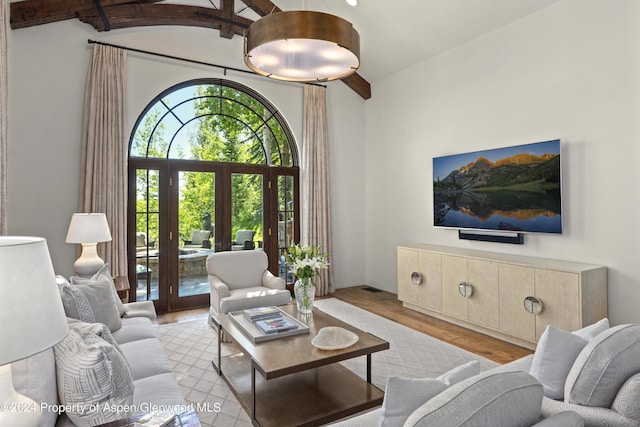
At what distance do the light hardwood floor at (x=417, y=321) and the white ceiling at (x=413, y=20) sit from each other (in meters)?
3.52

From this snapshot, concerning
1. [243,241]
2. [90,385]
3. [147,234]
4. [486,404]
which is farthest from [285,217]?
[486,404]

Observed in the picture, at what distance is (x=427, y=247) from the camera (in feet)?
16.0

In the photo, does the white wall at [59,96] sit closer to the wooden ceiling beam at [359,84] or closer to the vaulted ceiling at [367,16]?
the vaulted ceiling at [367,16]

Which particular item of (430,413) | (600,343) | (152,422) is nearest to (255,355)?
(152,422)

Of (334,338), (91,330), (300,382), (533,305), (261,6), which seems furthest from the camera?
(261,6)

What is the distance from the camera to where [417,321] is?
14.7ft

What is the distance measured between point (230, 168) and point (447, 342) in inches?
141

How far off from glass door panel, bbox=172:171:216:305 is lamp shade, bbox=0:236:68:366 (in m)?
3.98

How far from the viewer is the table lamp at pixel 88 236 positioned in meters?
3.50

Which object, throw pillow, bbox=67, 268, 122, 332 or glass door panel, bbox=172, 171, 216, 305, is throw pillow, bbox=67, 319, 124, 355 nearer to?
throw pillow, bbox=67, 268, 122, 332

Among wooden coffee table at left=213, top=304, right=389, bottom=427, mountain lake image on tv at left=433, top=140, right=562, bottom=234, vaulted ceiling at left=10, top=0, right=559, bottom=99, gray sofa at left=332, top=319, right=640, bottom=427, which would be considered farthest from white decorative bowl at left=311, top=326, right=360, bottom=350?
vaulted ceiling at left=10, top=0, right=559, bottom=99

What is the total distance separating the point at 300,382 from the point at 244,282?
1.78 metres

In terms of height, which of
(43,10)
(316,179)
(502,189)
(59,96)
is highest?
(43,10)

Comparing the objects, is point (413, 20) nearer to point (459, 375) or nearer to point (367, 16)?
point (367, 16)
